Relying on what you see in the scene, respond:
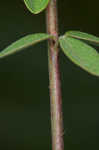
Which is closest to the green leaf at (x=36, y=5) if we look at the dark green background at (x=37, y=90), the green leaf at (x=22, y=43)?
the green leaf at (x=22, y=43)

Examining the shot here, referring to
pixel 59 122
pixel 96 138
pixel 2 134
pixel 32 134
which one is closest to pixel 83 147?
pixel 96 138

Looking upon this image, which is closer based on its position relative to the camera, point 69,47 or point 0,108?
point 69,47

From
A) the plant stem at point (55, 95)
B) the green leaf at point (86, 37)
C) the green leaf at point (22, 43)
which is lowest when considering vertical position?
the plant stem at point (55, 95)

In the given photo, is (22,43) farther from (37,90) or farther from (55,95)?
(37,90)

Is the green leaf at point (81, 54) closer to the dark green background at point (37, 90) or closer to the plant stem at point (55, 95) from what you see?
the plant stem at point (55, 95)

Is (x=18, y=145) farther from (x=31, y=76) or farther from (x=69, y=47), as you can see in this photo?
(x=69, y=47)

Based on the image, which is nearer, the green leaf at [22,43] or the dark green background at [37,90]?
the green leaf at [22,43]

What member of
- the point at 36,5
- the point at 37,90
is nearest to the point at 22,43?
the point at 36,5
